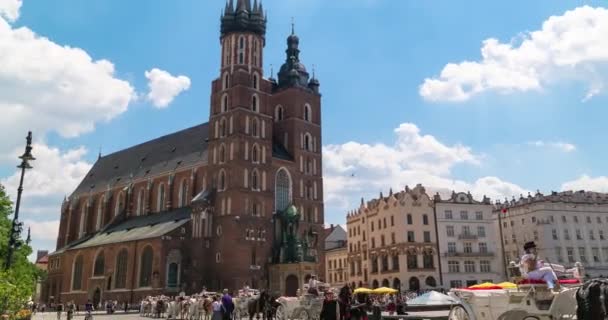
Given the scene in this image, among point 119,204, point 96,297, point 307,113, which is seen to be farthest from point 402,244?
point 119,204

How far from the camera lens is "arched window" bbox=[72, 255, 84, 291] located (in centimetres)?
5973

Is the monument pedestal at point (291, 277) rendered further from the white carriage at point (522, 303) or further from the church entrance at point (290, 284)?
the white carriage at point (522, 303)

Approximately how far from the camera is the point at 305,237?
5322cm

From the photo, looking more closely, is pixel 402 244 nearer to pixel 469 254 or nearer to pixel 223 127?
pixel 469 254

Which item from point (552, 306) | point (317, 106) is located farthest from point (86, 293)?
point (552, 306)

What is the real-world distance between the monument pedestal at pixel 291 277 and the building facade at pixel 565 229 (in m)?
28.8

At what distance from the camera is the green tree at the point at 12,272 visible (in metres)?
11.9

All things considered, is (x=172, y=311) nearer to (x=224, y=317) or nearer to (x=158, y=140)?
(x=224, y=317)

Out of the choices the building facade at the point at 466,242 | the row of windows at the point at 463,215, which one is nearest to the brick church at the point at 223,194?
the building facade at the point at 466,242

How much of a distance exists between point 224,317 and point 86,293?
4649 centimetres

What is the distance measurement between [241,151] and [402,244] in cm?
2310

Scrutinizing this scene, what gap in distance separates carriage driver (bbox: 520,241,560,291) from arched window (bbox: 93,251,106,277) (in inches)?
2126

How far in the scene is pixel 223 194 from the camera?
50.5 m

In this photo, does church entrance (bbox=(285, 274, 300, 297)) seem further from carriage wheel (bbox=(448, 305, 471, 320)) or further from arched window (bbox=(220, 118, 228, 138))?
carriage wheel (bbox=(448, 305, 471, 320))
